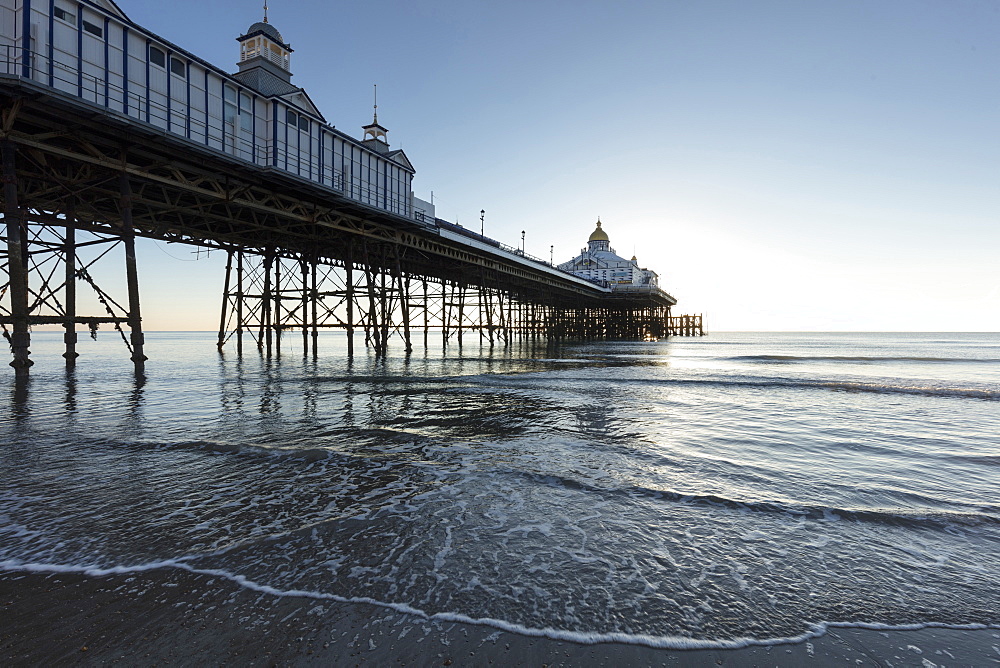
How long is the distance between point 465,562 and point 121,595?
212 centimetres

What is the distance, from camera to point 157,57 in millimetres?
16406

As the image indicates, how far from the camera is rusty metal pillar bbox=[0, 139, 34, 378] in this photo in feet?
42.6

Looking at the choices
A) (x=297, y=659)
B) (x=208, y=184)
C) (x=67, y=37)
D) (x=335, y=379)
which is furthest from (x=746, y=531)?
(x=208, y=184)

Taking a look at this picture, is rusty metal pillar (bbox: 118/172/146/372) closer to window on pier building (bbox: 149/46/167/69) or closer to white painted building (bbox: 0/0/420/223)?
white painted building (bbox: 0/0/420/223)

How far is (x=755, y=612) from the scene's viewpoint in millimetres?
2818

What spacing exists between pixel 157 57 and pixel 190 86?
1.23 metres

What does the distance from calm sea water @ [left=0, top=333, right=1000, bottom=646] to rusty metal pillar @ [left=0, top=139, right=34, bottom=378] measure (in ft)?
20.9

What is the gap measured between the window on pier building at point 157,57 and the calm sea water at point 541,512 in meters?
12.9

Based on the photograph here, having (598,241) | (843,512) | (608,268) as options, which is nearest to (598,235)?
(598,241)

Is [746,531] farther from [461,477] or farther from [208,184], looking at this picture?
[208,184]

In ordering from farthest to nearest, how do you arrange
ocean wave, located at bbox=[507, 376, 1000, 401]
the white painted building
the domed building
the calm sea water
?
the domed building < ocean wave, located at bbox=[507, 376, 1000, 401] < the white painted building < the calm sea water

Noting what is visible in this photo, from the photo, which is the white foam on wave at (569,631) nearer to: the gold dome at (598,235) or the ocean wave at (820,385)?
the ocean wave at (820,385)

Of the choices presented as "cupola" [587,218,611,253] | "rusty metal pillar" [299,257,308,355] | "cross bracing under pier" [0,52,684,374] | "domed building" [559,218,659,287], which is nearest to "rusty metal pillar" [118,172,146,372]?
"cross bracing under pier" [0,52,684,374]

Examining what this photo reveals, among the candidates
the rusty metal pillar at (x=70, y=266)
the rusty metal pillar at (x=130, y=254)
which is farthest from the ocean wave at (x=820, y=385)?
the rusty metal pillar at (x=70, y=266)
